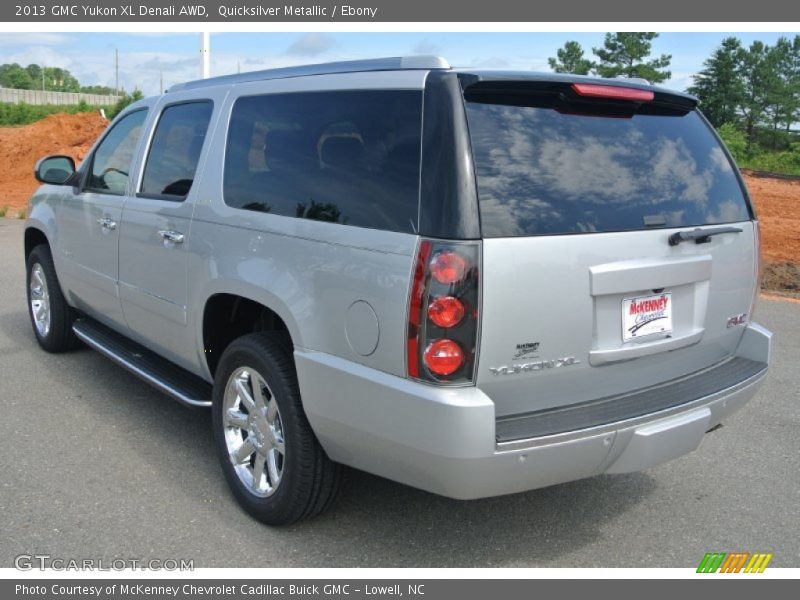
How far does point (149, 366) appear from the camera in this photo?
184 inches

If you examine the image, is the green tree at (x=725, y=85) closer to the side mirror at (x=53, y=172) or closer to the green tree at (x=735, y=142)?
the green tree at (x=735, y=142)

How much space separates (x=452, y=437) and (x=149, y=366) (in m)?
2.49

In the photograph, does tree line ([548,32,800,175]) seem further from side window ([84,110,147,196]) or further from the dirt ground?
side window ([84,110,147,196])

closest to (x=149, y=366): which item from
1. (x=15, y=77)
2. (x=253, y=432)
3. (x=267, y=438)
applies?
(x=253, y=432)

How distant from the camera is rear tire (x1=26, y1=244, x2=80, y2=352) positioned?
6105 mm

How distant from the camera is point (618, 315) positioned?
3.16 meters

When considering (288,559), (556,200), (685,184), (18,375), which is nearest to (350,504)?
(288,559)

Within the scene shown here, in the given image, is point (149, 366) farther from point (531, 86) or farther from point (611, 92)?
point (611, 92)

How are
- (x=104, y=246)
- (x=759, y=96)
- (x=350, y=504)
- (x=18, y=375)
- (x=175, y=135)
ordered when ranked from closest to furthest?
(x=350, y=504), (x=175, y=135), (x=104, y=246), (x=18, y=375), (x=759, y=96)

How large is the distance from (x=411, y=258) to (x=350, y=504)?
1.55 meters

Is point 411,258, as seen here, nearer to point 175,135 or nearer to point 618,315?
point 618,315

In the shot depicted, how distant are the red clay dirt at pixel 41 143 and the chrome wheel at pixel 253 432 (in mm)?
23939

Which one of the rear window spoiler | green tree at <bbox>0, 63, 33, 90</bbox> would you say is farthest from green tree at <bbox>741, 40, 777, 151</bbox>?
green tree at <bbox>0, 63, 33, 90</bbox>

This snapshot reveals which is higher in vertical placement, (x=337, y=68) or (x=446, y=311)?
(x=337, y=68)
